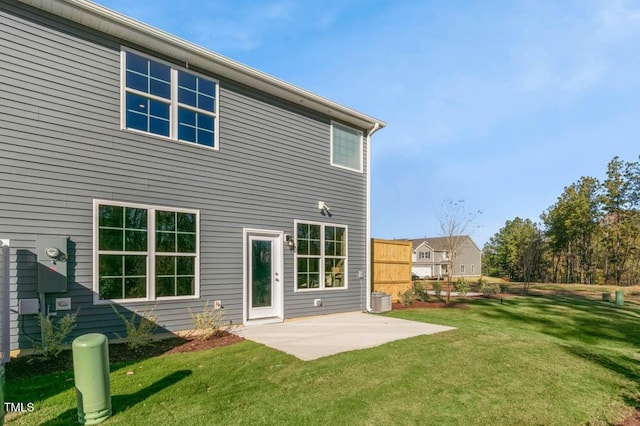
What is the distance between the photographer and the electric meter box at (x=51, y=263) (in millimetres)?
5188

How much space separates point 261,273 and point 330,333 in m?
2.10

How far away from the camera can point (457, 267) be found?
45.6 meters

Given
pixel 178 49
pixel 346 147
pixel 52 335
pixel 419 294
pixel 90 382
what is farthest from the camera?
pixel 419 294

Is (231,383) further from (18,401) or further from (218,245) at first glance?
(218,245)

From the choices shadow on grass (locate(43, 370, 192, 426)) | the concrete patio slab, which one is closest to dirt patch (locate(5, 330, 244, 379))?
the concrete patio slab

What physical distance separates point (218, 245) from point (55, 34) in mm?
4450

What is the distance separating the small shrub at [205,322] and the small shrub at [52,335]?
1.99 metres

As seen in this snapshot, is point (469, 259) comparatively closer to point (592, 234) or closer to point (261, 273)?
point (592, 234)

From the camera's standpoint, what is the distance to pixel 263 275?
7992 millimetres

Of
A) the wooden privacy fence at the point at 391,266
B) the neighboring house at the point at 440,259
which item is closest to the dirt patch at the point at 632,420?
the wooden privacy fence at the point at 391,266

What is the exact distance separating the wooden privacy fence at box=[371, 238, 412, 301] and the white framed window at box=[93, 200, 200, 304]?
6067mm

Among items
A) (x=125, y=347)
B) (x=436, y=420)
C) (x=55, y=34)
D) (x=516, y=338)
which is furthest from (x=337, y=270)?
(x=55, y=34)

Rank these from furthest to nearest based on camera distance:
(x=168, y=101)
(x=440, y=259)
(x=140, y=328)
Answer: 1. (x=440, y=259)
2. (x=168, y=101)
3. (x=140, y=328)

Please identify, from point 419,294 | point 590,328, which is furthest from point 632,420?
point 419,294
